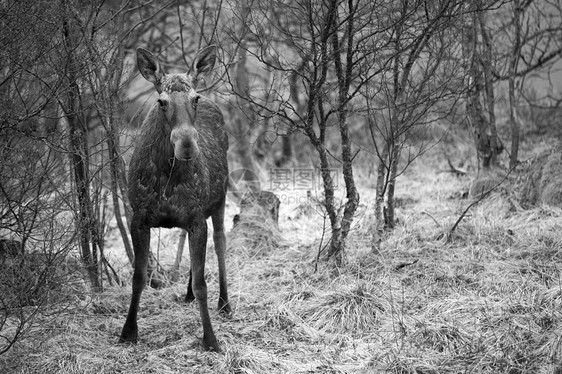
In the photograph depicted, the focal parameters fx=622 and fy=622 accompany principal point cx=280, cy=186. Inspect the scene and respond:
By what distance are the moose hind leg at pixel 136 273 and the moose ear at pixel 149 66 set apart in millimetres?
1248

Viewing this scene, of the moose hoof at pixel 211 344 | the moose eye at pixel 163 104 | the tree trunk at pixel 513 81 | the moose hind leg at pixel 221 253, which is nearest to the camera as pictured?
the moose eye at pixel 163 104

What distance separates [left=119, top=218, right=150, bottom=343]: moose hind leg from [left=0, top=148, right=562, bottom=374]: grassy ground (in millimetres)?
137

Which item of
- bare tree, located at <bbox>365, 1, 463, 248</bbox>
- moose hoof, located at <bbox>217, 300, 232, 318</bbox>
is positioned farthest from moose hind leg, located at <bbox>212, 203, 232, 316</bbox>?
bare tree, located at <bbox>365, 1, 463, 248</bbox>

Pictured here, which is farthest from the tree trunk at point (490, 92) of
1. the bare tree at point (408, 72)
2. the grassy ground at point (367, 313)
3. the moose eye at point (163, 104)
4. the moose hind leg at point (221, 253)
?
the moose eye at point (163, 104)

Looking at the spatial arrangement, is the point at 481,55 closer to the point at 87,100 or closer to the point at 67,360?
the point at 87,100

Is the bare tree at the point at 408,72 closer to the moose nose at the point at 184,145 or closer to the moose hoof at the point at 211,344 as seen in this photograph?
the moose nose at the point at 184,145

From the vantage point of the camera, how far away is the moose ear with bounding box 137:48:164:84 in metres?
5.23

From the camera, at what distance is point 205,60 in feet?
18.2

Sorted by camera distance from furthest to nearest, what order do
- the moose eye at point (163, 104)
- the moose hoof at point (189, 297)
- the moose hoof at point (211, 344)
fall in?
the moose hoof at point (189, 297), the moose hoof at point (211, 344), the moose eye at point (163, 104)

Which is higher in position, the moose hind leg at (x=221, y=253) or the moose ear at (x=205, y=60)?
the moose ear at (x=205, y=60)

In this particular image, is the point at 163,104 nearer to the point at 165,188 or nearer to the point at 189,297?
the point at 165,188

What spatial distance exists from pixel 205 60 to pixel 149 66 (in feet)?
1.71

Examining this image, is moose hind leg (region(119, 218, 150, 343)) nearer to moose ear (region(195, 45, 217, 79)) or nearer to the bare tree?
moose ear (region(195, 45, 217, 79))

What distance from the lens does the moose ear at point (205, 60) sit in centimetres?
548
